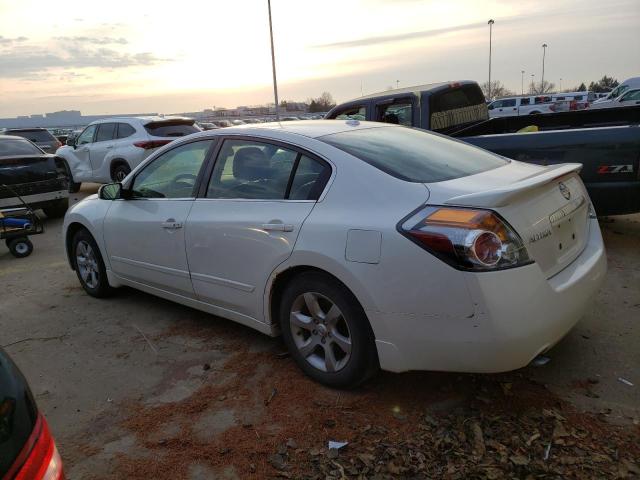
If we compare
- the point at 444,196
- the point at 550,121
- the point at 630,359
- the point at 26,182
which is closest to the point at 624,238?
the point at 550,121

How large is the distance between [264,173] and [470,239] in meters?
1.58

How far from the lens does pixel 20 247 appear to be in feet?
23.7

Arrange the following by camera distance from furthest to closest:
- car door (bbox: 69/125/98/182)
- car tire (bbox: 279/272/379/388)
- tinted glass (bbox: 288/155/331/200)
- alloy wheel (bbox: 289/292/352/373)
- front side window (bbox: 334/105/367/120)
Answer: car door (bbox: 69/125/98/182) → front side window (bbox: 334/105/367/120) → tinted glass (bbox: 288/155/331/200) → alloy wheel (bbox: 289/292/352/373) → car tire (bbox: 279/272/379/388)

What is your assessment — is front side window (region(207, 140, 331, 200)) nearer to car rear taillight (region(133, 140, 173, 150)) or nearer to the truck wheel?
the truck wheel

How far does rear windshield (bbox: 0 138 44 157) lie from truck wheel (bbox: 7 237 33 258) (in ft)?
8.14

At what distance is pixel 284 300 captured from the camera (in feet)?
10.7

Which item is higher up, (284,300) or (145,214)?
(145,214)

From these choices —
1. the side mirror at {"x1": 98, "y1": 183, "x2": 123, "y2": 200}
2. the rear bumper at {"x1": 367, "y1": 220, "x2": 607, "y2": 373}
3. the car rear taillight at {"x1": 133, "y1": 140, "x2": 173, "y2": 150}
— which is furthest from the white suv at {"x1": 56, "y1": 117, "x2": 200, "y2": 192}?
the rear bumper at {"x1": 367, "y1": 220, "x2": 607, "y2": 373}

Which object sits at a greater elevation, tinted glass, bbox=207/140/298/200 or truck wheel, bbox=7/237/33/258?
tinted glass, bbox=207/140/298/200

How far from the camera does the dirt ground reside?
251cm

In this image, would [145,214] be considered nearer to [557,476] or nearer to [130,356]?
[130,356]

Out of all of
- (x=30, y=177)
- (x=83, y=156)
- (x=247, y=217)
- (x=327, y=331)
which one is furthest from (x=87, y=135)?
(x=327, y=331)

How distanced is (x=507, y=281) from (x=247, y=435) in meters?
1.57

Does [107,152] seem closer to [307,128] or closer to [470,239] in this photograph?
[307,128]
